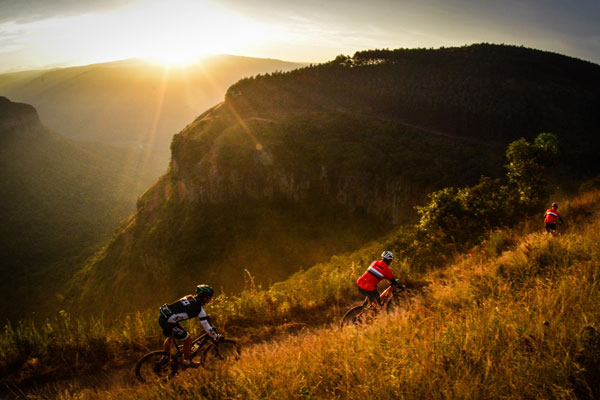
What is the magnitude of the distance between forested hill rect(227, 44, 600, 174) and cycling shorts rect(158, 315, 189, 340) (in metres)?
63.3

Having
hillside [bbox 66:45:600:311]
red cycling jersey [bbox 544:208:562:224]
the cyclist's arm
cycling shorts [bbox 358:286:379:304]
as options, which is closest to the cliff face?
hillside [bbox 66:45:600:311]

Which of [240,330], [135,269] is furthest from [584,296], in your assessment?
[135,269]

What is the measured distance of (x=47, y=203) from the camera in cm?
8894

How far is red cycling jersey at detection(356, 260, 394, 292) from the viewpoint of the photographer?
24.4ft

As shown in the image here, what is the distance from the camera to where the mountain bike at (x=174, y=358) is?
5.72m

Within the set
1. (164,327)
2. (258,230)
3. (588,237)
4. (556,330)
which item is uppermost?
(588,237)

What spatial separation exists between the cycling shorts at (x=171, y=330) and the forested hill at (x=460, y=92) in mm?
63303

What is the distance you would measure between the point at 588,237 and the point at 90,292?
6134cm

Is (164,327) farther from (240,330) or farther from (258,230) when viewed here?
(258,230)

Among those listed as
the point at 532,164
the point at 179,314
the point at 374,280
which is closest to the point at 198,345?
the point at 179,314

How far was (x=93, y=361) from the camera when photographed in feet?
20.5

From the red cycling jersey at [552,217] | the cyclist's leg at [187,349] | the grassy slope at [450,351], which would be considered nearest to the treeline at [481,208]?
the red cycling jersey at [552,217]

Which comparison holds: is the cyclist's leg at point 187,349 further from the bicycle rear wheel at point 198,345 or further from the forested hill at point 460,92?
the forested hill at point 460,92

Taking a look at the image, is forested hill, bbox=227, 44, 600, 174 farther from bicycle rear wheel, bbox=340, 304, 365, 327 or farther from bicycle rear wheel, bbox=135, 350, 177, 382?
bicycle rear wheel, bbox=135, 350, 177, 382
